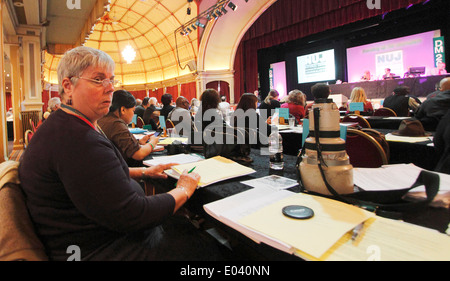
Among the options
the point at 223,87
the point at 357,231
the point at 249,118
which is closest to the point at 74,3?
the point at 249,118

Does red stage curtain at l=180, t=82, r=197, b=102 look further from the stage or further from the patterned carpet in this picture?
the patterned carpet

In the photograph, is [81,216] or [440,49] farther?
[440,49]

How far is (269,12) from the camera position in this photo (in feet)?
33.4

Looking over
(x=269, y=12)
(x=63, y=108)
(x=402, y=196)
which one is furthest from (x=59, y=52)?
(x=402, y=196)

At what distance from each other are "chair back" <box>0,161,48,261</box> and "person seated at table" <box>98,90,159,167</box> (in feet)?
2.98

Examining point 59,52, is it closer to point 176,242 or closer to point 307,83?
point 307,83

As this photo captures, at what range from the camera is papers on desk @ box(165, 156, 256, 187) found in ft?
3.62

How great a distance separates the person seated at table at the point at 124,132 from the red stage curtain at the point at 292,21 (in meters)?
8.17

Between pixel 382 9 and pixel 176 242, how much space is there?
889cm

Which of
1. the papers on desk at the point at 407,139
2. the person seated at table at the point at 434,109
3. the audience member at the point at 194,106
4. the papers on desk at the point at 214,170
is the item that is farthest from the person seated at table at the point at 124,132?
the audience member at the point at 194,106

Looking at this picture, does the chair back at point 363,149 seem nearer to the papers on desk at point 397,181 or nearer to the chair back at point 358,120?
the papers on desk at point 397,181

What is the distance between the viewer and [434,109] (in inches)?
119

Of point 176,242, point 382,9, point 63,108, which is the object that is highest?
point 382,9

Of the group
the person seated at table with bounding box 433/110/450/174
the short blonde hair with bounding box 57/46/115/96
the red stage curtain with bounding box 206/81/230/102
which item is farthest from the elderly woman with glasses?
the red stage curtain with bounding box 206/81/230/102
